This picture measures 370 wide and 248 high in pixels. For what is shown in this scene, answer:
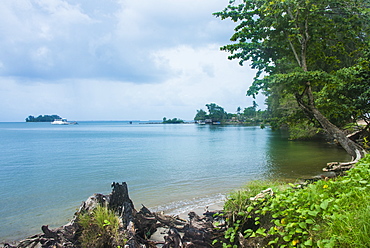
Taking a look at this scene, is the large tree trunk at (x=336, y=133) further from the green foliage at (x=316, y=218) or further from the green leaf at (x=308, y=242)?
the green leaf at (x=308, y=242)

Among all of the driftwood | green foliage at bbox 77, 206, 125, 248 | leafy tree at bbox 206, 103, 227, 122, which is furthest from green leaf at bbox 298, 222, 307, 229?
leafy tree at bbox 206, 103, 227, 122

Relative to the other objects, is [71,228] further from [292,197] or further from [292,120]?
[292,120]

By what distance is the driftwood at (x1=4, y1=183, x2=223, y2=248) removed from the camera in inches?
179

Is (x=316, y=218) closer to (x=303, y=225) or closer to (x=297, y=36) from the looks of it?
(x=303, y=225)

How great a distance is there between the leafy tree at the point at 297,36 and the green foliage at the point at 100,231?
9891 mm

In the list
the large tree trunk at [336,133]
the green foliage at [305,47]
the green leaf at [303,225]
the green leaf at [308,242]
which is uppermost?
the green foliage at [305,47]

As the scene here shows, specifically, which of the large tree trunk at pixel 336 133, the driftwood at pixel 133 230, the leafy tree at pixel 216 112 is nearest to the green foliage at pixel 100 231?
the driftwood at pixel 133 230

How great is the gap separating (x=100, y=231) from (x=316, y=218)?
145 inches

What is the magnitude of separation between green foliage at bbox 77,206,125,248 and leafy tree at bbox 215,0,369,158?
989 cm

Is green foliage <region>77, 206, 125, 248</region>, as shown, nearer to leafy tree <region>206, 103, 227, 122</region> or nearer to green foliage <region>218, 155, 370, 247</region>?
green foliage <region>218, 155, 370, 247</region>

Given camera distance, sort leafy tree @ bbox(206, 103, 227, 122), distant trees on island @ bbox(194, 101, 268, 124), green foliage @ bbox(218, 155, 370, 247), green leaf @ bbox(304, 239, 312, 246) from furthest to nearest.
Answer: leafy tree @ bbox(206, 103, 227, 122)
distant trees on island @ bbox(194, 101, 268, 124)
green leaf @ bbox(304, 239, 312, 246)
green foliage @ bbox(218, 155, 370, 247)

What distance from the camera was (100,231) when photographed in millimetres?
4742

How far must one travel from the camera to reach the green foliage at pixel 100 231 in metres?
4.63

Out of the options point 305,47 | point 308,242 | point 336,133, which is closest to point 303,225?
point 308,242
